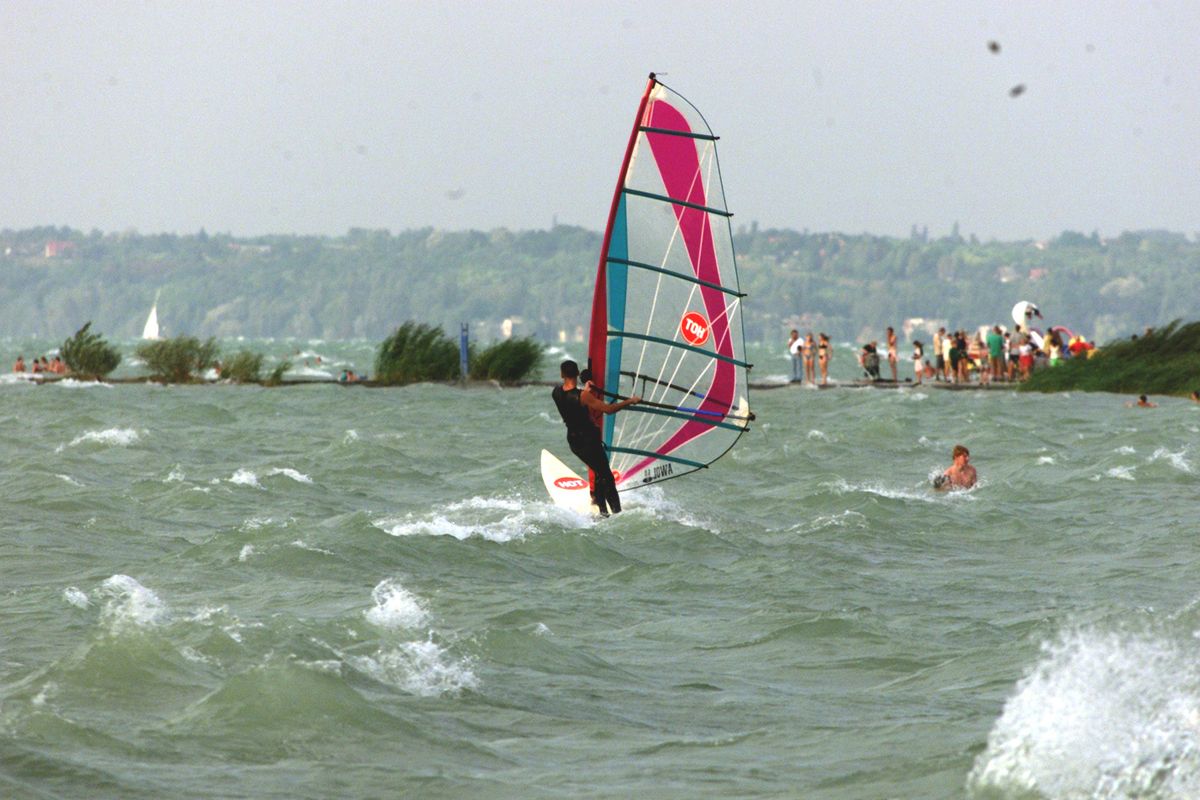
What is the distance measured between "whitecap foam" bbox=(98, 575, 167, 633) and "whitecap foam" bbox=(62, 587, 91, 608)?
14 centimetres

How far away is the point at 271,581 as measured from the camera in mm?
12266

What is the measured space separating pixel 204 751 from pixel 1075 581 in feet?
25.8

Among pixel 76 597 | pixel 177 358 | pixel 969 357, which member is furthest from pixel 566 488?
pixel 177 358

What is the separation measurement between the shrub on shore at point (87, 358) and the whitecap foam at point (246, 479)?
936 inches

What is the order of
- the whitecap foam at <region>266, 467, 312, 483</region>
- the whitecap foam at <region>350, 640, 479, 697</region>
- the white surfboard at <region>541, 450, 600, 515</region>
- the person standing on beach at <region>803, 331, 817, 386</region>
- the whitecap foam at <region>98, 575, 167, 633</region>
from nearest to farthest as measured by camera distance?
the whitecap foam at <region>350, 640, 479, 697</region> < the whitecap foam at <region>98, 575, 167, 633</region> < the white surfboard at <region>541, 450, 600, 515</region> < the whitecap foam at <region>266, 467, 312, 483</region> < the person standing on beach at <region>803, 331, 817, 386</region>

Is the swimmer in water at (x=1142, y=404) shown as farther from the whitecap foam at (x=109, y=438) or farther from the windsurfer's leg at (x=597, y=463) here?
the windsurfer's leg at (x=597, y=463)

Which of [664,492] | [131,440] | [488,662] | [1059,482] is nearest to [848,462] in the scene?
[1059,482]

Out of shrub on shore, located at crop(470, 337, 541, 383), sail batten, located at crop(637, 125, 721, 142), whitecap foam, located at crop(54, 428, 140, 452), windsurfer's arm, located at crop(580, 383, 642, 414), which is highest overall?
sail batten, located at crop(637, 125, 721, 142)

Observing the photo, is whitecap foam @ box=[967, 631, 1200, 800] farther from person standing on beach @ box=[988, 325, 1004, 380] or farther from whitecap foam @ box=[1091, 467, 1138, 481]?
person standing on beach @ box=[988, 325, 1004, 380]

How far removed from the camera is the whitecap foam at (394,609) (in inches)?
411

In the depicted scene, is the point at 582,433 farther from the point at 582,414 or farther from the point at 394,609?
the point at 394,609

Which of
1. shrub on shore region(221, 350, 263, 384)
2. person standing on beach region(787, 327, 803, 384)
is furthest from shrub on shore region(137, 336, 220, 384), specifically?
person standing on beach region(787, 327, 803, 384)

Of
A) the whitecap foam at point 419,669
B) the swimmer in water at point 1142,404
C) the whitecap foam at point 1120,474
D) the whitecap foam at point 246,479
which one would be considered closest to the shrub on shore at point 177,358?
the swimmer in water at point 1142,404

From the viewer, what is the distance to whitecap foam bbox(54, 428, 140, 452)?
23.4 metres
